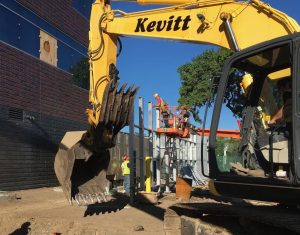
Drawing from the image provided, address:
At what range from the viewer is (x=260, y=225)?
508 cm

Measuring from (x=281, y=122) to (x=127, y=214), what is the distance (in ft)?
28.5

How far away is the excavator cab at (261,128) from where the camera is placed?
4.71m

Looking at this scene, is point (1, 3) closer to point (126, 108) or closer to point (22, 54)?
point (22, 54)

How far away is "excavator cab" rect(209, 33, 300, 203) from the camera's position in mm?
4707

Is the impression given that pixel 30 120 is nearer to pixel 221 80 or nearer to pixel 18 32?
pixel 18 32

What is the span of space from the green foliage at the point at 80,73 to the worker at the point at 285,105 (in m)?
18.2

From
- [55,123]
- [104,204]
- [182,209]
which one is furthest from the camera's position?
[55,123]

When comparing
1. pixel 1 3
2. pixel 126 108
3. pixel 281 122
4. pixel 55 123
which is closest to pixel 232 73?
pixel 281 122

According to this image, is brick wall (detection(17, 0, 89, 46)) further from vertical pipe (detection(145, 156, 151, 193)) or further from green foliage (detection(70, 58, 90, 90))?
vertical pipe (detection(145, 156, 151, 193))

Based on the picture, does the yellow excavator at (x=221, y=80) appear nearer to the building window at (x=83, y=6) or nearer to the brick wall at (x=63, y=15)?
the brick wall at (x=63, y=15)

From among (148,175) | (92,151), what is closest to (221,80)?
(92,151)

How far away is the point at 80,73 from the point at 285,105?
19.2 metres

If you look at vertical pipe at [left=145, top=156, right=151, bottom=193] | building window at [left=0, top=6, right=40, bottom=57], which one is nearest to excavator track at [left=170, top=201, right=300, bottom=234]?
vertical pipe at [left=145, top=156, right=151, bottom=193]

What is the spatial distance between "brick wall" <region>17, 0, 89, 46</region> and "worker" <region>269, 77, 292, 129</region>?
15.1 metres
